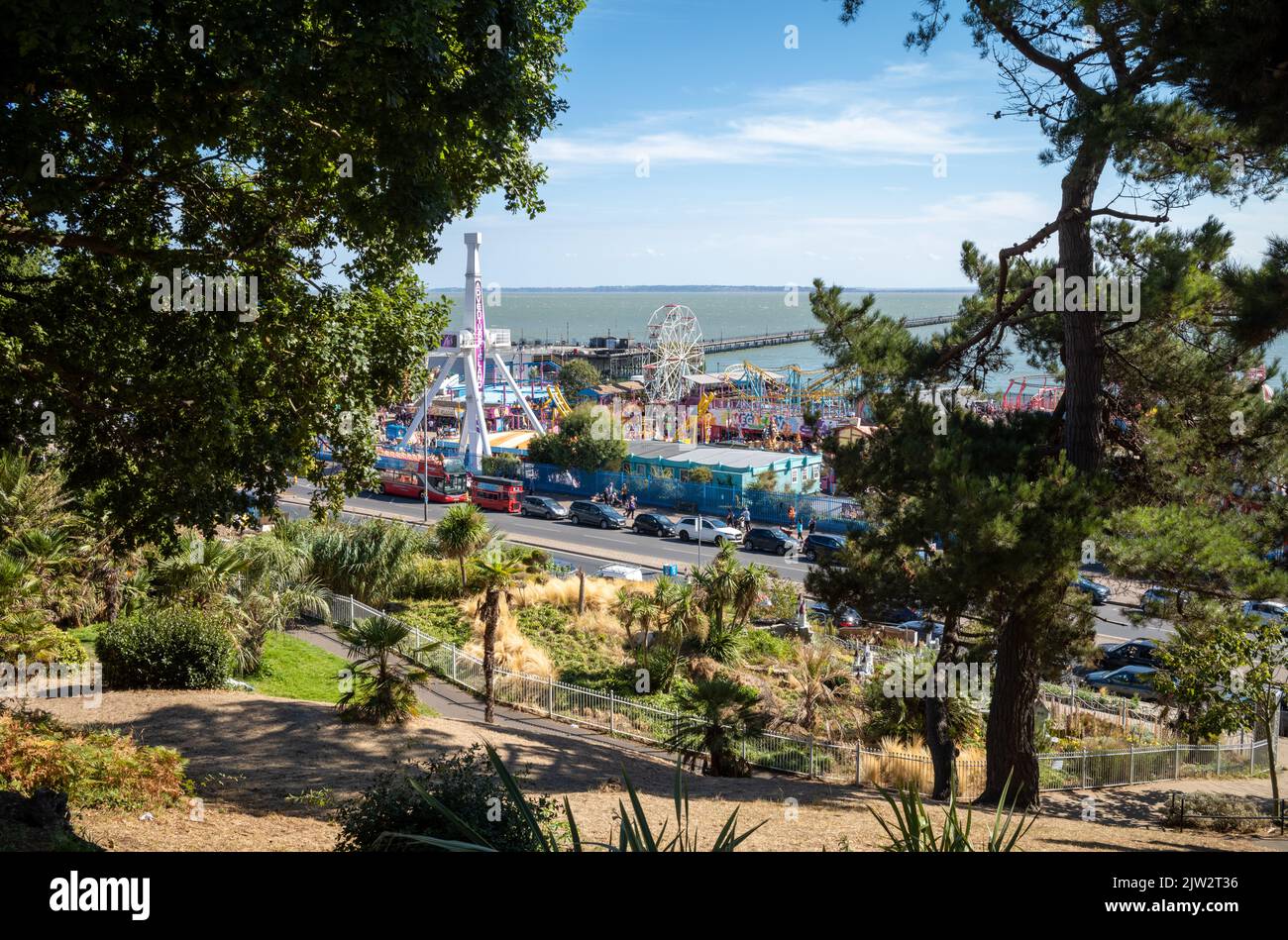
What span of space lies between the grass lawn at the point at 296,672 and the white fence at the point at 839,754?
1.89 meters

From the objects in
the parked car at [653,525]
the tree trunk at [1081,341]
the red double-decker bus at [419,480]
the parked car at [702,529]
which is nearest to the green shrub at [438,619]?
the parked car at [702,529]

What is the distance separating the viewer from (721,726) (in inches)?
591

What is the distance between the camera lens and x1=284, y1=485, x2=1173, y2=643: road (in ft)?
101

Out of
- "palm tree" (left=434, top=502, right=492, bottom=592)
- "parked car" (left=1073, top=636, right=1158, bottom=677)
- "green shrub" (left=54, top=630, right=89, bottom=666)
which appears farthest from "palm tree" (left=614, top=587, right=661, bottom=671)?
"green shrub" (left=54, top=630, right=89, bottom=666)

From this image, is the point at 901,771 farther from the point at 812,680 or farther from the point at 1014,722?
the point at 812,680

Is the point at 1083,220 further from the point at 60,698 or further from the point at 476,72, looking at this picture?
the point at 60,698

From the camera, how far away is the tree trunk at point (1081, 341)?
43.8ft

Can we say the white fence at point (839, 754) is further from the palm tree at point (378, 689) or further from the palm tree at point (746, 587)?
the palm tree at point (746, 587)

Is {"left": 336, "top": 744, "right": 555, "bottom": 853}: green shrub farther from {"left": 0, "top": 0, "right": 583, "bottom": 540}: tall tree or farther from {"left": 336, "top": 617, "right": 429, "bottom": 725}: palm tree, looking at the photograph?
{"left": 336, "top": 617, "right": 429, "bottom": 725}: palm tree

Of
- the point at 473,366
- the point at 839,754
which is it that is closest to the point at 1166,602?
the point at 839,754

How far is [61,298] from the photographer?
10.8 metres

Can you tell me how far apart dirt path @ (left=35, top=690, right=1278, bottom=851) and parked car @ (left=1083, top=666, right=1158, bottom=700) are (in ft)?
33.7

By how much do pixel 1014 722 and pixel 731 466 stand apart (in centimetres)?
3183
